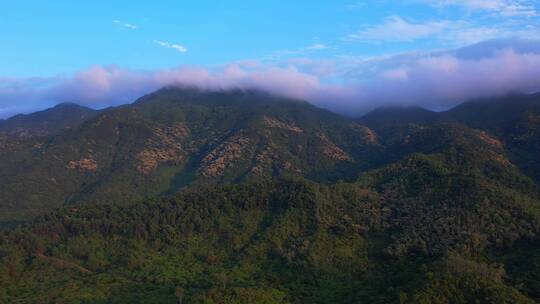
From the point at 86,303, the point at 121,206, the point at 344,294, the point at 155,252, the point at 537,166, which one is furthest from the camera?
the point at 537,166

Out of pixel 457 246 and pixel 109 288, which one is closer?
pixel 109 288

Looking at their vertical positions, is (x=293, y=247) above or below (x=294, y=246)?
below

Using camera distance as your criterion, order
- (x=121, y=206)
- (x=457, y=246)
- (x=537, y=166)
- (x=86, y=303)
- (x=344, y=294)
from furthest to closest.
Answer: (x=537, y=166) → (x=121, y=206) → (x=457, y=246) → (x=344, y=294) → (x=86, y=303)

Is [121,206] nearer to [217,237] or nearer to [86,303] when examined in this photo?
[217,237]

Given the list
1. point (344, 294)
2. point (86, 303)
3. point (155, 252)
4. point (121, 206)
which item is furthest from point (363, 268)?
point (121, 206)

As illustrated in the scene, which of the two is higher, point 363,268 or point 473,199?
point 473,199

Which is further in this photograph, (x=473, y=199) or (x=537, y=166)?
(x=537, y=166)

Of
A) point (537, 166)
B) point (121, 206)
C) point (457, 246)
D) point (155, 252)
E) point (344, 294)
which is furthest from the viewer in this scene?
point (537, 166)

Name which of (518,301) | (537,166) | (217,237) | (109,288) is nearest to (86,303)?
(109,288)

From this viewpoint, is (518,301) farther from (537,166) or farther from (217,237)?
(537,166)
